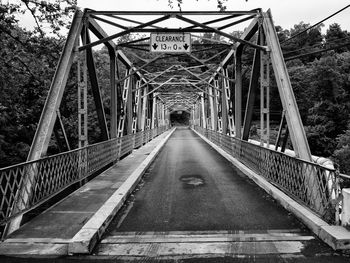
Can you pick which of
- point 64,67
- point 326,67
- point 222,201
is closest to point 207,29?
point 64,67

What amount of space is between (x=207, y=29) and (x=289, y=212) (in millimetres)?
5992

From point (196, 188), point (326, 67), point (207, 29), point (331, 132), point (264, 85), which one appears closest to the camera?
point (196, 188)

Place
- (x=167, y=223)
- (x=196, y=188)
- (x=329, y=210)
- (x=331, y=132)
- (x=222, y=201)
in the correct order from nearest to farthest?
1. (x=329, y=210)
2. (x=167, y=223)
3. (x=222, y=201)
4. (x=196, y=188)
5. (x=331, y=132)

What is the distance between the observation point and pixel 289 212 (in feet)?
20.6

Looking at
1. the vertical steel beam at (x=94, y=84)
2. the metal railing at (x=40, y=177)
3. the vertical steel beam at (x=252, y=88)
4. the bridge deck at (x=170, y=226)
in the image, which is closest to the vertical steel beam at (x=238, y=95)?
the vertical steel beam at (x=252, y=88)

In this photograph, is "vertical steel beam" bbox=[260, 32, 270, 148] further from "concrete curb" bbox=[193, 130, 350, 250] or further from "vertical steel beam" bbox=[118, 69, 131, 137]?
"vertical steel beam" bbox=[118, 69, 131, 137]

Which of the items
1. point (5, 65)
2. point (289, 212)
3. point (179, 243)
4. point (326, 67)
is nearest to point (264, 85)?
point (289, 212)

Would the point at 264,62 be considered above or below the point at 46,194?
above

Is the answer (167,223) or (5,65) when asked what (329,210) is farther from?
(5,65)

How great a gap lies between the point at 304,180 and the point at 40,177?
4.28 meters

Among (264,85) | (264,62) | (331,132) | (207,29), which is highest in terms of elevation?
(207,29)

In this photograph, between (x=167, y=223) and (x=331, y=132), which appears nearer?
(x=167, y=223)

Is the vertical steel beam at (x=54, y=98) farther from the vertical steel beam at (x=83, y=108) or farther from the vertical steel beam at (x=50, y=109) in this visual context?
the vertical steel beam at (x=83, y=108)

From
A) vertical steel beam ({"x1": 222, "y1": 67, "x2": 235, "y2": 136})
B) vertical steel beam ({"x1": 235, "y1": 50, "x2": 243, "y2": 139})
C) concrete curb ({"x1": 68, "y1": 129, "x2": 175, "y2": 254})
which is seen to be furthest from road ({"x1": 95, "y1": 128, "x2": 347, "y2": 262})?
vertical steel beam ({"x1": 222, "y1": 67, "x2": 235, "y2": 136})
